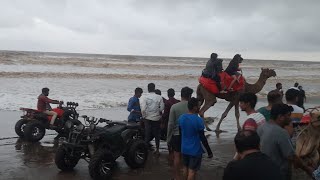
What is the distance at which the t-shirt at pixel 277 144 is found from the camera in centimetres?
482

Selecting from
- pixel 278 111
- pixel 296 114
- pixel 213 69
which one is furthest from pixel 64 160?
pixel 213 69

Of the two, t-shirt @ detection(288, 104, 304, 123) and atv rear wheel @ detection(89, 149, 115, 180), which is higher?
t-shirt @ detection(288, 104, 304, 123)

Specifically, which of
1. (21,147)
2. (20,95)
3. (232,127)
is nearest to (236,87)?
(232,127)

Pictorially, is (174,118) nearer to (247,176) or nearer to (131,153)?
(131,153)

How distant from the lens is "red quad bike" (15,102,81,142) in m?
10.9

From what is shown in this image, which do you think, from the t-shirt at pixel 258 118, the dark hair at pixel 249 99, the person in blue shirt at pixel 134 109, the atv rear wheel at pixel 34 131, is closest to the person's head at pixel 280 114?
the t-shirt at pixel 258 118

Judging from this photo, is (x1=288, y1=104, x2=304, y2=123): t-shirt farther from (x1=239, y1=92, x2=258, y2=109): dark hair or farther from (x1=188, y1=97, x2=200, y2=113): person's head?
(x1=188, y1=97, x2=200, y2=113): person's head

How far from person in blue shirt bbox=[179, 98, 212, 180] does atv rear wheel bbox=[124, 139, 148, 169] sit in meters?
2.09

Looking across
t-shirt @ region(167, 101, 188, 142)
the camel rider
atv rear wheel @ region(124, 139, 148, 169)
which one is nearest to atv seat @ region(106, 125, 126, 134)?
atv rear wheel @ region(124, 139, 148, 169)

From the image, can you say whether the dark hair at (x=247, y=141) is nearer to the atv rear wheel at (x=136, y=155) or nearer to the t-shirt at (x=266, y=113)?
the t-shirt at (x=266, y=113)

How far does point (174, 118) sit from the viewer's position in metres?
7.33

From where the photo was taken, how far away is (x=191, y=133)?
6.34 metres

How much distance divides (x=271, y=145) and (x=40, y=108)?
8.02 metres

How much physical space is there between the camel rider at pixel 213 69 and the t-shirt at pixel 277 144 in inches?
300
